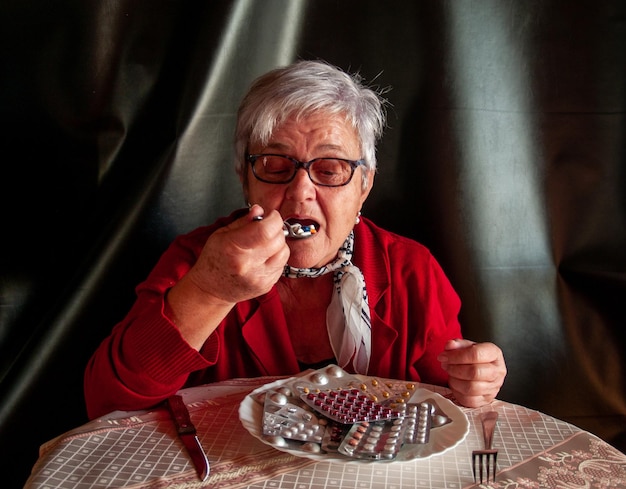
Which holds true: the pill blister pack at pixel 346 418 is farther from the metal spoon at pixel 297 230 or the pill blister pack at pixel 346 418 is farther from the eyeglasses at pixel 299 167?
the eyeglasses at pixel 299 167

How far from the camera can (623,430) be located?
6.78ft

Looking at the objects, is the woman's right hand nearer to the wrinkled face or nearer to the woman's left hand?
the wrinkled face

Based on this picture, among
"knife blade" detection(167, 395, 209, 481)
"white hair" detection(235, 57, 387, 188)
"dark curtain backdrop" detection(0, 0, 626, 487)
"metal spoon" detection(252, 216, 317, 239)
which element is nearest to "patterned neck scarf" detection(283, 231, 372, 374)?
"metal spoon" detection(252, 216, 317, 239)

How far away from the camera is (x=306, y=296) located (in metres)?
1.61

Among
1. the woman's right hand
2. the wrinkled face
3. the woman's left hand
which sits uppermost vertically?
the wrinkled face

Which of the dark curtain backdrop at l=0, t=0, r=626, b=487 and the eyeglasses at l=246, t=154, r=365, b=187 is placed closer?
the eyeglasses at l=246, t=154, r=365, b=187

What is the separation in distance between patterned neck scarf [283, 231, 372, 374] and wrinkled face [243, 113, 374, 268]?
0.09m

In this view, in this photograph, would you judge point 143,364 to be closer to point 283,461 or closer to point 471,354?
point 283,461

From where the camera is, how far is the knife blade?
37.6 inches

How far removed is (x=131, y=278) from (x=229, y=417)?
0.87 metres

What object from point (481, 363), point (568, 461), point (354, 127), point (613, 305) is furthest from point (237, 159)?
point (613, 305)

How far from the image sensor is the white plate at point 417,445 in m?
0.94

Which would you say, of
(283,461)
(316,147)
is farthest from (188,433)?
(316,147)

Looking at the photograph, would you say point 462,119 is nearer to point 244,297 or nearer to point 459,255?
point 459,255
